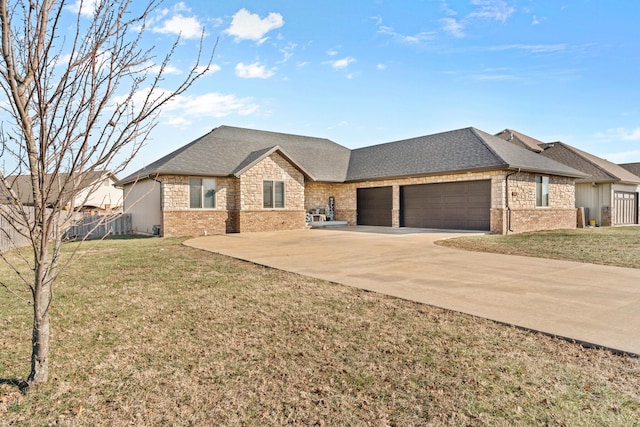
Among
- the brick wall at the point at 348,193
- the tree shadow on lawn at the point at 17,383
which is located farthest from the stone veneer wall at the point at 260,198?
the tree shadow on lawn at the point at 17,383

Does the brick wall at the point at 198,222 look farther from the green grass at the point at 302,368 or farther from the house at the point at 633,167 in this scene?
the house at the point at 633,167

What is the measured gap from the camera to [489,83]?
1755cm

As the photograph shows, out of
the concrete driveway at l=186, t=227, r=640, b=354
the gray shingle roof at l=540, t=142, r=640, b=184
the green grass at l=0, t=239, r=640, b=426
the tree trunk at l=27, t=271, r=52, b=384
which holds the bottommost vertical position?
the green grass at l=0, t=239, r=640, b=426

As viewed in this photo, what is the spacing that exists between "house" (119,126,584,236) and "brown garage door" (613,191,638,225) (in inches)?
208

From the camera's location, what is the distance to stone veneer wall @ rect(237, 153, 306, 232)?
1938cm

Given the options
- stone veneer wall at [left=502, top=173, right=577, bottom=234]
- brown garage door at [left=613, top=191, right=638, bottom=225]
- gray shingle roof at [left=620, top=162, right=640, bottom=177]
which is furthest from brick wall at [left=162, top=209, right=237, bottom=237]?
gray shingle roof at [left=620, top=162, right=640, bottom=177]

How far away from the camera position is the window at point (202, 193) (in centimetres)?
1850

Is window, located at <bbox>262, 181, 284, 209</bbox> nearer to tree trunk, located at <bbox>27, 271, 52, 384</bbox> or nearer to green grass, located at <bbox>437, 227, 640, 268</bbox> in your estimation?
green grass, located at <bbox>437, 227, 640, 268</bbox>

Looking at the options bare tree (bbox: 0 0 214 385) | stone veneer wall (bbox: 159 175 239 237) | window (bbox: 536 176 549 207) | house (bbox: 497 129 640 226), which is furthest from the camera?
house (bbox: 497 129 640 226)

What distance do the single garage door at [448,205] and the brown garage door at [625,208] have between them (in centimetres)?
1226

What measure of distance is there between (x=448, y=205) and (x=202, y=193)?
42.7 feet

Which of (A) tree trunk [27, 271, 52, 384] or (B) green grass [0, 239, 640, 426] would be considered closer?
(B) green grass [0, 239, 640, 426]

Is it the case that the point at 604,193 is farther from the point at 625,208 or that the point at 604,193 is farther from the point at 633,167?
the point at 633,167

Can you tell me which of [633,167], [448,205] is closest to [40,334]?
[448,205]
